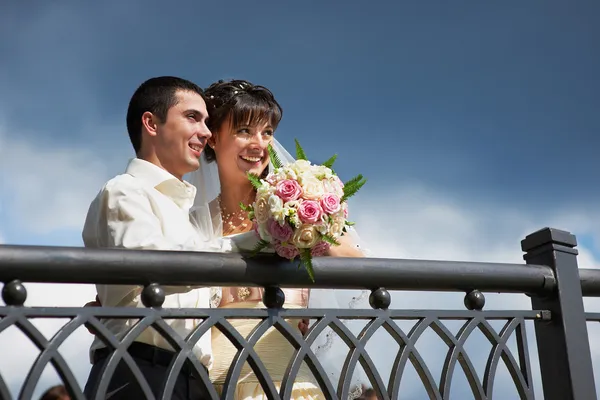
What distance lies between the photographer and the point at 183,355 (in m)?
2.30

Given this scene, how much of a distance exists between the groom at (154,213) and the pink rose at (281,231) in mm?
320

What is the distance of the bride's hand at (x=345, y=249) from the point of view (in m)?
3.89

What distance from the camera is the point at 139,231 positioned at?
282 cm

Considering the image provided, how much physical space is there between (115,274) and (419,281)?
0.96 m

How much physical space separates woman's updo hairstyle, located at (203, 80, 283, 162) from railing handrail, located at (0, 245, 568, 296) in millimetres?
2030

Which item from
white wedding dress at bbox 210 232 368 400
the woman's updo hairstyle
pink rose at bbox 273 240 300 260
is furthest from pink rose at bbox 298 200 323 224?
the woman's updo hairstyle

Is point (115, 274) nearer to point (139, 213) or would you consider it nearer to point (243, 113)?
point (139, 213)

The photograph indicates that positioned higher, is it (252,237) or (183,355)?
(252,237)

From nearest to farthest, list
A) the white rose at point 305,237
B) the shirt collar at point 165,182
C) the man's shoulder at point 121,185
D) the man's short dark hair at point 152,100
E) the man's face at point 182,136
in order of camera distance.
Answer: 1. the white rose at point 305,237
2. the man's shoulder at point 121,185
3. the shirt collar at point 165,182
4. the man's face at point 182,136
5. the man's short dark hair at point 152,100

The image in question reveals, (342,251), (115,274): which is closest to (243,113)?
(342,251)

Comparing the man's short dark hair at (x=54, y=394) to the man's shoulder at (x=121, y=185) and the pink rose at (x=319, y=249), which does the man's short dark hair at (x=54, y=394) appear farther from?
the pink rose at (x=319, y=249)

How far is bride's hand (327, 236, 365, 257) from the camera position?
3891mm

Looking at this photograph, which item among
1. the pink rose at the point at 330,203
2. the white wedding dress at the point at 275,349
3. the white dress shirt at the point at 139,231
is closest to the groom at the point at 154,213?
the white dress shirt at the point at 139,231

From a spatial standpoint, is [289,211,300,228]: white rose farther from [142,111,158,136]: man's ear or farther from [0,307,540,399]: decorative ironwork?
[142,111,158,136]: man's ear
